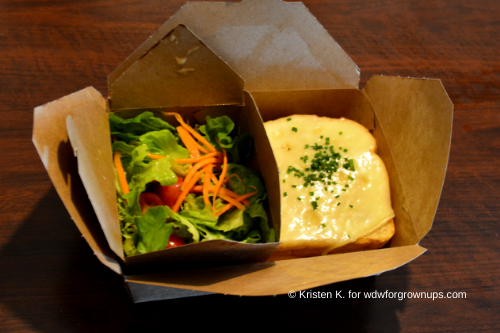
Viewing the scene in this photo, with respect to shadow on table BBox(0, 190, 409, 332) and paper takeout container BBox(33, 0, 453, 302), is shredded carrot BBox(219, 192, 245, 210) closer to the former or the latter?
paper takeout container BBox(33, 0, 453, 302)

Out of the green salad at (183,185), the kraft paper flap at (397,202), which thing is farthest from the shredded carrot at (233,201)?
the kraft paper flap at (397,202)

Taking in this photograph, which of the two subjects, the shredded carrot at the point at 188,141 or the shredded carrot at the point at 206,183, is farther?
the shredded carrot at the point at 188,141

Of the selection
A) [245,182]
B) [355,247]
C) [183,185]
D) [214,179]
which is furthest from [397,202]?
[183,185]

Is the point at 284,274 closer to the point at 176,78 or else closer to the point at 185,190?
the point at 185,190

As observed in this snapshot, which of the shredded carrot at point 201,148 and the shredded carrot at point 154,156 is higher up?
the shredded carrot at point 154,156

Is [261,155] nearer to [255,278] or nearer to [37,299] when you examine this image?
[255,278]

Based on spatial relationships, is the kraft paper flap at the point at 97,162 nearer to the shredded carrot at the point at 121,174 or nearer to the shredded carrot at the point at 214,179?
the shredded carrot at the point at 121,174

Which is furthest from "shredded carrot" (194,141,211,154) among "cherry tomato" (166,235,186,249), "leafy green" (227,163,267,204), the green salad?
"cherry tomato" (166,235,186,249)

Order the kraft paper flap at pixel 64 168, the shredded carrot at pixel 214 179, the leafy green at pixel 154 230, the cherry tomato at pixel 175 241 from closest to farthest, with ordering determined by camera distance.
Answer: the kraft paper flap at pixel 64 168 < the leafy green at pixel 154 230 < the cherry tomato at pixel 175 241 < the shredded carrot at pixel 214 179
